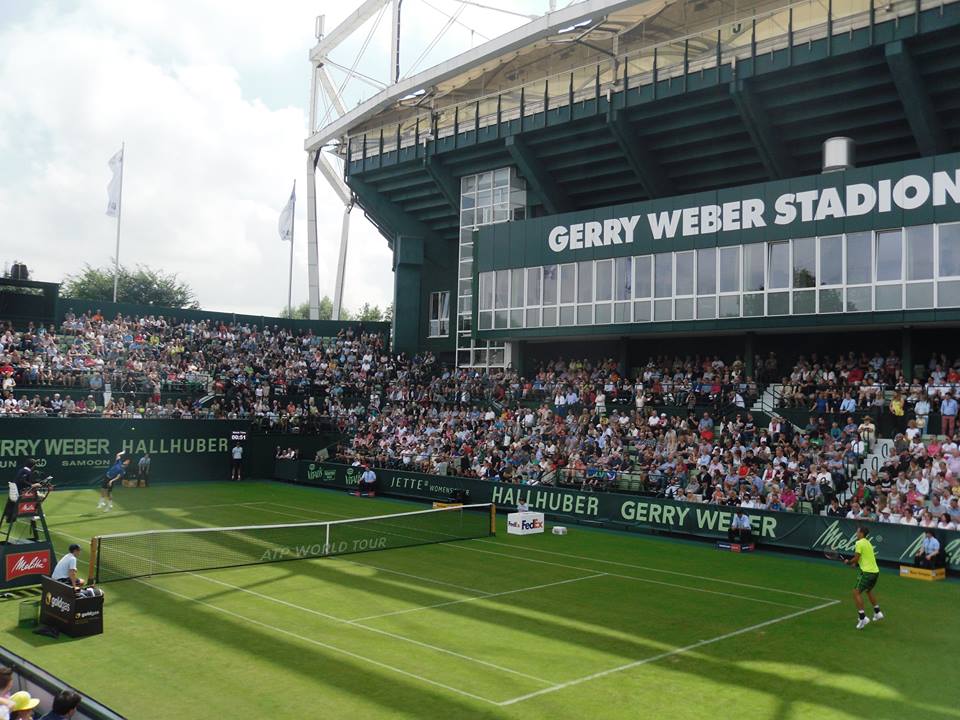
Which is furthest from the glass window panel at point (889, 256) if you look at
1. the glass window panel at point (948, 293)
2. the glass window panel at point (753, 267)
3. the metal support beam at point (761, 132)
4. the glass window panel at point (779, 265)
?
the metal support beam at point (761, 132)

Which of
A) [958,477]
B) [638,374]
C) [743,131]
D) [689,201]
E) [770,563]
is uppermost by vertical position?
[743,131]

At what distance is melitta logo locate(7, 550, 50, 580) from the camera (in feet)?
57.6

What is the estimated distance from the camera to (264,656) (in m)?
13.9

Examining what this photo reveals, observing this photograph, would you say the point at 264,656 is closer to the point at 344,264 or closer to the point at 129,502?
the point at 129,502

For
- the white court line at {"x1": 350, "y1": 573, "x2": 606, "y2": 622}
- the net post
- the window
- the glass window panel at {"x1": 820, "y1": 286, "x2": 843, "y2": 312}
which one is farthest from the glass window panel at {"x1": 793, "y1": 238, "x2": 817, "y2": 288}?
the window

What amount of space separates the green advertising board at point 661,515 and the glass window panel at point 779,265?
38.4 feet

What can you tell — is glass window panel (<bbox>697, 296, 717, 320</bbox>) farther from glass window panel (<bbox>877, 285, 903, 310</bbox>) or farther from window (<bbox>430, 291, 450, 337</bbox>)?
window (<bbox>430, 291, 450, 337</bbox>)

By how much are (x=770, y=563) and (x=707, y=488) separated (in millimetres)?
5534

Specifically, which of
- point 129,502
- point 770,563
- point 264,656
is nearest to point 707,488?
point 770,563

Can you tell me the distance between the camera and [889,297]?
3166cm

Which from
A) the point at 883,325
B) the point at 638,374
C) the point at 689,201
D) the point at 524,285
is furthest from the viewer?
the point at 524,285

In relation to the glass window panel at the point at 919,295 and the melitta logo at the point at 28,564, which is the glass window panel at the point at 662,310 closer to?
the glass window panel at the point at 919,295

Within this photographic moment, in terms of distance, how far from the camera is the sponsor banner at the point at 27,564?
17.5 metres

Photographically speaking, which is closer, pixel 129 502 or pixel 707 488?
pixel 707 488
